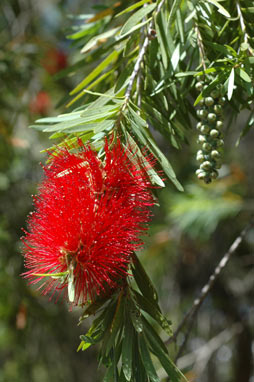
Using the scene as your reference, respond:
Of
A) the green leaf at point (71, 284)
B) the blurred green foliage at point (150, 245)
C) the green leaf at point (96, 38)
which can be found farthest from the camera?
the blurred green foliage at point (150, 245)

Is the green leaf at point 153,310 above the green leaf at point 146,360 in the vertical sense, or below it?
above

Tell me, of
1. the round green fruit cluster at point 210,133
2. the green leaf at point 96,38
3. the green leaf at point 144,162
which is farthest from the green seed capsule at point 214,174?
the green leaf at point 96,38

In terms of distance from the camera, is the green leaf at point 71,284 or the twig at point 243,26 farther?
the twig at point 243,26

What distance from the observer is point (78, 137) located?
842 millimetres

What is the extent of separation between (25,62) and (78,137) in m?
1.78

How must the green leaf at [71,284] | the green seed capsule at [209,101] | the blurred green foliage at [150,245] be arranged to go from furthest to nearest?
the blurred green foliage at [150,245], the green seed capsule at [209,101], the green leaf at [71,284]

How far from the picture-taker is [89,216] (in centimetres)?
78

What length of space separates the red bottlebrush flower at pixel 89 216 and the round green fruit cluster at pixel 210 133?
114mm

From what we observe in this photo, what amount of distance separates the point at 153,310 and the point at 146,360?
89 millimetres

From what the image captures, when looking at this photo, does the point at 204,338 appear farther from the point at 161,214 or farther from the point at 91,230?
the point at 91,230

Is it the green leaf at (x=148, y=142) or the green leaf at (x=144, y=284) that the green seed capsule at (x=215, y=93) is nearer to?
the green leaf at (x=148, y=142)

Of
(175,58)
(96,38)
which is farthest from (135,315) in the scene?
(96,38)

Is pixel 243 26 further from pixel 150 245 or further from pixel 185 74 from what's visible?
pixel 150 245

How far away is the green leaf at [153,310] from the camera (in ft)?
2.85
